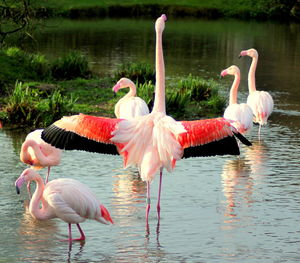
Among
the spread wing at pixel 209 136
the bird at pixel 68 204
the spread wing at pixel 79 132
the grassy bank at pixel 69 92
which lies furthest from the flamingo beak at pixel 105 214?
the grassy bank at pixel 69 92

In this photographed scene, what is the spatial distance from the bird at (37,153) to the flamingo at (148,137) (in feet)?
3.76

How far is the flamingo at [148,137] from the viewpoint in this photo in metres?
7.36

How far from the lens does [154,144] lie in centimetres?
755

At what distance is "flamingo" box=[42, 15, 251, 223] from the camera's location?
7359 mm

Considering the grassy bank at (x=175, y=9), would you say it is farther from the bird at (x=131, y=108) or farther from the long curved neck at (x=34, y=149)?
the long curved neck at (x=34, y=149)

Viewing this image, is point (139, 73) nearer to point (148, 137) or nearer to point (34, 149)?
point (34, 149)

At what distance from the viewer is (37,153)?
8727 millimetres

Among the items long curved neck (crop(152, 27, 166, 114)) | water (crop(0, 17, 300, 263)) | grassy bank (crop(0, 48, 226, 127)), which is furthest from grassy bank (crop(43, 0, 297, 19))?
long curved neck (crop(152, 27, 166, 114))

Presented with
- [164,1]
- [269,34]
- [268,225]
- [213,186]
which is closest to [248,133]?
[213,186]

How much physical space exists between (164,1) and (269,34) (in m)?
11.3

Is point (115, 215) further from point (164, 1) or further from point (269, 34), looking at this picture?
point (164, 1)

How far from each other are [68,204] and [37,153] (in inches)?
67.8

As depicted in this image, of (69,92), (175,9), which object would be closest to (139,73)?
(69,92)

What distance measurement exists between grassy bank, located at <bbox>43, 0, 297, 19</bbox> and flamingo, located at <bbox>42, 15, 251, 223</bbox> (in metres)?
31.2
